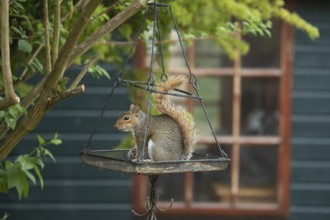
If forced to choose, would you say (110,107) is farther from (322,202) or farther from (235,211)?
(322,202)

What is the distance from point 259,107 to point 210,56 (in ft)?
1.64

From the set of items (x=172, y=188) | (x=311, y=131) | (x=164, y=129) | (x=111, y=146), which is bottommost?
(x=172, y=188)

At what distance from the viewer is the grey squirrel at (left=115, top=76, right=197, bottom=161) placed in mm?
2232

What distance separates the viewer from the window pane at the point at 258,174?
5.34 m

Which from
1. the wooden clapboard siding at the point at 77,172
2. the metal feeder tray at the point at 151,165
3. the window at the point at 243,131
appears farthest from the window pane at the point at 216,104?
the metal feeder tray at the point at 151,165

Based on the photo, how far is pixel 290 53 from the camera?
525cm

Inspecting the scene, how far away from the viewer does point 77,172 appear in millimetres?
5336

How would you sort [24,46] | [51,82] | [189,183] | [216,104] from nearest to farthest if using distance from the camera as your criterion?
[51,82] → [24,46] → [216,104] → [189,183]

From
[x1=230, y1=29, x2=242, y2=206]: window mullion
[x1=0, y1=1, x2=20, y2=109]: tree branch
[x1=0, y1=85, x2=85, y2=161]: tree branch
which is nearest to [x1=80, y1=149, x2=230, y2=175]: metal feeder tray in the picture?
[x1=0, y1=85, x2=85, y2=161]: tree branch

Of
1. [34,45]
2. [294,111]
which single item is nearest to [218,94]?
[294,111]

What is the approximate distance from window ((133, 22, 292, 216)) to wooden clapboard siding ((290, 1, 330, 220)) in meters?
0.08

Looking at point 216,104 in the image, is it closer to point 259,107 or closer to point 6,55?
point 259,107

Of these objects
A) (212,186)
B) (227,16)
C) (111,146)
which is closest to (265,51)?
(212,186)

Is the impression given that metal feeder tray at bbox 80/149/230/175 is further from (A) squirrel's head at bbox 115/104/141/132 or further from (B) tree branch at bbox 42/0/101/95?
(B) tree branch at bbox 42/0/101/95
